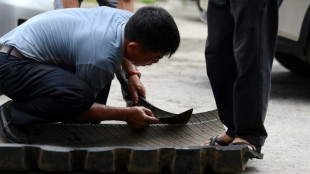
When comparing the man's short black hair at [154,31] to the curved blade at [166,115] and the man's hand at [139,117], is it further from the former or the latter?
the curved blade at [166,115]

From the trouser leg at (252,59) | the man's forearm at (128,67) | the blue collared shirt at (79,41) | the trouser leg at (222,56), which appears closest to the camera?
the trouser leg at (252,59)

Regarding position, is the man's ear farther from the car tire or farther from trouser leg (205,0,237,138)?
the car tire

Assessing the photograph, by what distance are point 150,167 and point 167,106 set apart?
2049 millimetres

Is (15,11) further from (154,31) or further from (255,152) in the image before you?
(255,152)

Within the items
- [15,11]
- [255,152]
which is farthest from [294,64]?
[255,152]

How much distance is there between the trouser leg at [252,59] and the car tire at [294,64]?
10.7 ft

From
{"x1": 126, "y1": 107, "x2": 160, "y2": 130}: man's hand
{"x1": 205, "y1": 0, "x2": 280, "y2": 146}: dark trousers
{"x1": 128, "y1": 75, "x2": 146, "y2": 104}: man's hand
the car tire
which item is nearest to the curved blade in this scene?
{"x1": 128, "y1": 75, "x2": 146, "y2": 104}: man's hand

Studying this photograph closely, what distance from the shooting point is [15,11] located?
4574mm

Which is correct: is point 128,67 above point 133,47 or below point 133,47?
below

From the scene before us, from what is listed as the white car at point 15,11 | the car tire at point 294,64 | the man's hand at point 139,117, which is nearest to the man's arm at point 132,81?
the man's hand at point 139,117

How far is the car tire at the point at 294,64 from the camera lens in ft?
20.7

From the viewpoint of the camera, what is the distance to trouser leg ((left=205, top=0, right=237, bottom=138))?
3.19 m

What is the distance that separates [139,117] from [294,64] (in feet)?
11.2

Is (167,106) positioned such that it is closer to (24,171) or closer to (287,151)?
(287,151)
